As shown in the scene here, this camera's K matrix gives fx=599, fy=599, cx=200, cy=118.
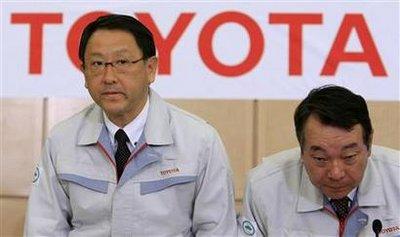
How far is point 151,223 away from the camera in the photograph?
4.52 feet

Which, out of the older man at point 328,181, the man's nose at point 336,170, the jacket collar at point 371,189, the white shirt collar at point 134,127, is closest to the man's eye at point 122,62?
the white shirt collar at point 134,127

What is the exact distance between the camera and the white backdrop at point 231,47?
5.97ft

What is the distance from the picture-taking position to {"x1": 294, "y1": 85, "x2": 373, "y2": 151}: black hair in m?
1.29

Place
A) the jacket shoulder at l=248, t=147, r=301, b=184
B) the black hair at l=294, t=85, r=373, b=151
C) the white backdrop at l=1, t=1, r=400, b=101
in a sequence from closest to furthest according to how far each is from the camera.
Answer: the black hair at l=294, t=85, r=373, b=151 → the jacket shoulder at l=248, t=147, r=301, b=184 → the white backdrop at l=1, t=1, r=400, b=101

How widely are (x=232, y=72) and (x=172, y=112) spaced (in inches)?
16.8

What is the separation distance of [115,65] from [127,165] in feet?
0.76

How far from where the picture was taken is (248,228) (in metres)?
1.45

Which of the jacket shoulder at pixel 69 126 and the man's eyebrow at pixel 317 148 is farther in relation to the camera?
the jacket shoulder at pixel 69 126

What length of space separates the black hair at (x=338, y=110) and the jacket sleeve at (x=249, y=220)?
0.23 meters

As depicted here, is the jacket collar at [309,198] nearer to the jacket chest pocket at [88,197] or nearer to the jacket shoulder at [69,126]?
the jacket chest pocket at [88,197]

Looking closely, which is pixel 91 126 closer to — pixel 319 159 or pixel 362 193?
pixel 319 159

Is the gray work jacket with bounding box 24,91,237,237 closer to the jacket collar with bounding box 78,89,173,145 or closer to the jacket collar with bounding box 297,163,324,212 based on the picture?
the jacket collar with bounding box 78,89,173,145

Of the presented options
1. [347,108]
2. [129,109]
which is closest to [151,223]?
[129,109]

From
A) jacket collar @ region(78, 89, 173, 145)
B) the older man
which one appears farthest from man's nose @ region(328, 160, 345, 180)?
jacket collar @ region(78, 89, 173, 145)
